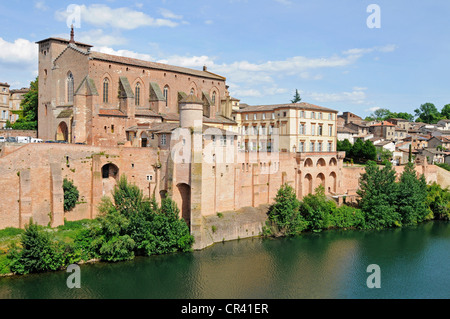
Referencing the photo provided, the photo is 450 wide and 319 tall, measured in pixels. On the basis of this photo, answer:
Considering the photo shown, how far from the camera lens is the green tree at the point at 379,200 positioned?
126ft

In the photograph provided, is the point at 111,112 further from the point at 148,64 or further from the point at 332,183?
the point at 332,183

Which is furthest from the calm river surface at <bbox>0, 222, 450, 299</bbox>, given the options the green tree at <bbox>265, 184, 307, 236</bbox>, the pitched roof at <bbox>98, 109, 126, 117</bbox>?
the pitched roof at <bbox>98, 109, 126, 117</bbox>

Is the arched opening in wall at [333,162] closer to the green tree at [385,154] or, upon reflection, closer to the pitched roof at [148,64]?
the pitched roof at [148,64]

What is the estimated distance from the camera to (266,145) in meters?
47.9

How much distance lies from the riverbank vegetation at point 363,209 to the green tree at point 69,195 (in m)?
15.1

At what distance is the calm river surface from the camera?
76.6 feet

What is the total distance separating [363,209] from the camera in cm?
3950

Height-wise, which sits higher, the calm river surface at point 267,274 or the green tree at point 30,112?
the green tree at point 30,112

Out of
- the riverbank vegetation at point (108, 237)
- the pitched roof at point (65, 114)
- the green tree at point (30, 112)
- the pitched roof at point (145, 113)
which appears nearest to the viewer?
the riverbank vegetation at point (108, 237)

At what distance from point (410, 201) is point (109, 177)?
27.5m

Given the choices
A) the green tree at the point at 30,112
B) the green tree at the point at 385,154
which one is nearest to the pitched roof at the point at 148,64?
the green tree at the point at 30,112

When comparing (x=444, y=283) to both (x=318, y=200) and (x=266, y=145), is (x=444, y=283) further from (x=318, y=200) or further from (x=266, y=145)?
(x=266, y=145)
